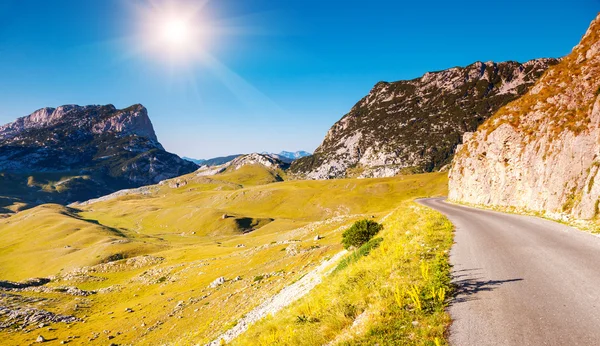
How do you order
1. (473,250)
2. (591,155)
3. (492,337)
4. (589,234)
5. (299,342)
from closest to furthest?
(492,337) < (299,342) < (473,250) < (589,234) < (591,155)

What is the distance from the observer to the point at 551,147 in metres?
32.1

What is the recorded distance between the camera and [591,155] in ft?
84.5

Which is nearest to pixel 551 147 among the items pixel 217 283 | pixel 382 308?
pixel 382 308

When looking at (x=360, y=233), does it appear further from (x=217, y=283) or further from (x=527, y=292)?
(x=217, y=283)

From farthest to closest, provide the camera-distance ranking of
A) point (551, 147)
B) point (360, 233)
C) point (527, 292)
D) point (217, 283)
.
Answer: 1. point (217, 283)
2. point (551, 147)
3. point (360, 233)
4. point (527, 292)

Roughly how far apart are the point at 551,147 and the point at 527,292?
30.8 m

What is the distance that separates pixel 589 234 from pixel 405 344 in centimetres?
1871

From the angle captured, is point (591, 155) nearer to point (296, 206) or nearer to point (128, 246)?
point (128, 246)

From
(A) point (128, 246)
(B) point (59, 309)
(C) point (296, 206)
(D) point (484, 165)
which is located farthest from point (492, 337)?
(C) point (296, 206)

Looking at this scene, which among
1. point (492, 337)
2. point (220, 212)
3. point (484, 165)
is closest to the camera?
point (492, 337)

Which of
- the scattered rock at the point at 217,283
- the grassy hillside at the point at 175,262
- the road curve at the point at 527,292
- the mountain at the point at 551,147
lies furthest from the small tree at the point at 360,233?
the scattered rock at the point at 217,283

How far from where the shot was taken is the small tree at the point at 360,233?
86.0ft

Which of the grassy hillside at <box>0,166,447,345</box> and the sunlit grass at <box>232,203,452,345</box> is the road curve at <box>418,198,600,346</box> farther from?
the grassy hillside at <box>0,166,447,345</box>

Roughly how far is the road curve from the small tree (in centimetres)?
970
